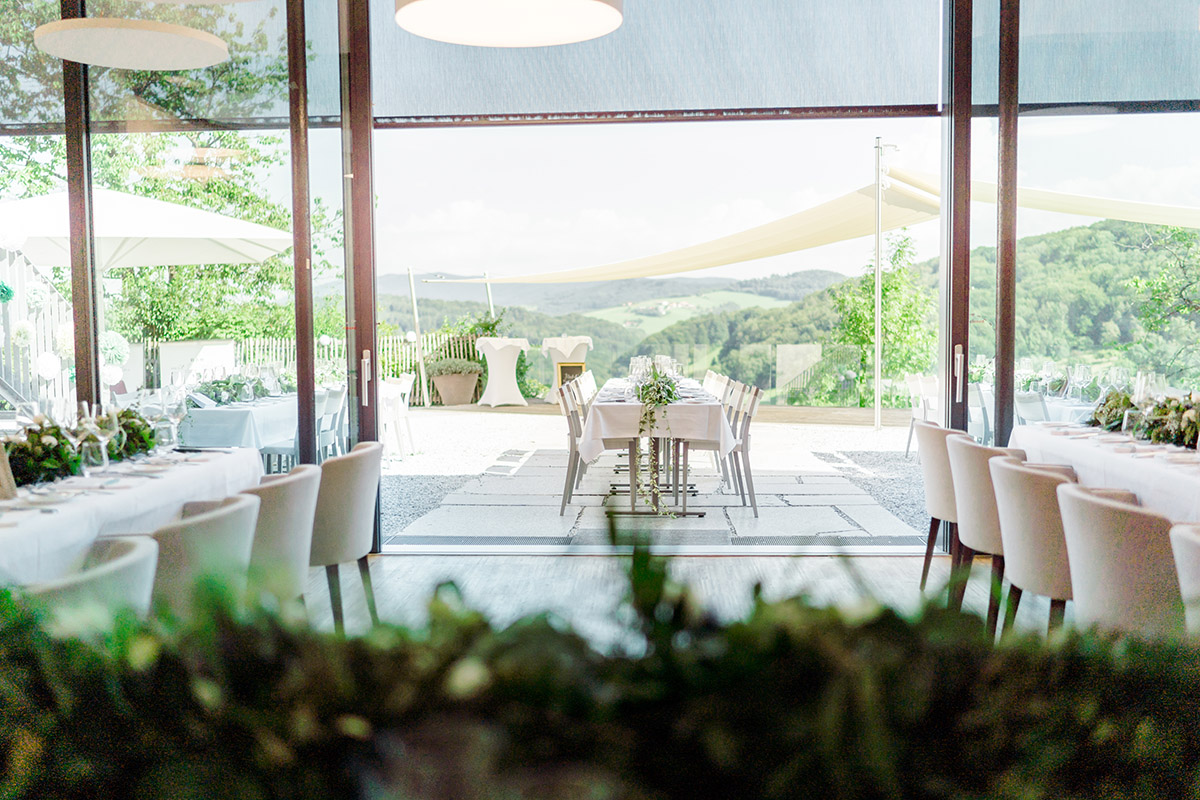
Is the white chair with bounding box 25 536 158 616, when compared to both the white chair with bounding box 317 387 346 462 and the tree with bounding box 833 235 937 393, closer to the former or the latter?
the white chair with bounding box 317 387 346 462

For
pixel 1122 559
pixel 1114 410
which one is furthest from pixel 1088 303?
pixel 1122 559

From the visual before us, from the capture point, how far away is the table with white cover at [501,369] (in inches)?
530

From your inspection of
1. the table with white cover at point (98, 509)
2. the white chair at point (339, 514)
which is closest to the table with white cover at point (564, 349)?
the table with white cover at point (98, 509)

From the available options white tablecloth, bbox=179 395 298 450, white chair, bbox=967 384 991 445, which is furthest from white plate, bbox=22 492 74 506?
white chair, bbox=967 384 991 445

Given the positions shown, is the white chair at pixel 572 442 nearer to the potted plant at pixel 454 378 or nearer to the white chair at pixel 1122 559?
the white chair at pixel 1122 559

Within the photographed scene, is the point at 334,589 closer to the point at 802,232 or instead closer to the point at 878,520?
the point at 878,520

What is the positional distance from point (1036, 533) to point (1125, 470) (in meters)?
0.69

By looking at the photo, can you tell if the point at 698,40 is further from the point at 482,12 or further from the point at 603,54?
the point at 482,12

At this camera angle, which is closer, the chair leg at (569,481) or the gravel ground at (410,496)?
the gravel ground at (410,496)

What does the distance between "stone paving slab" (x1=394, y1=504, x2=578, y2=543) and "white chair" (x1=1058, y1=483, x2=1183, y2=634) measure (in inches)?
139

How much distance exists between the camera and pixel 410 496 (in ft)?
23.3

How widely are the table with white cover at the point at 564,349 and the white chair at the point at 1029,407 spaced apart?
9.14 m

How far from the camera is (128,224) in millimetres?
4840

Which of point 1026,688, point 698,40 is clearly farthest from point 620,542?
point 698,40
